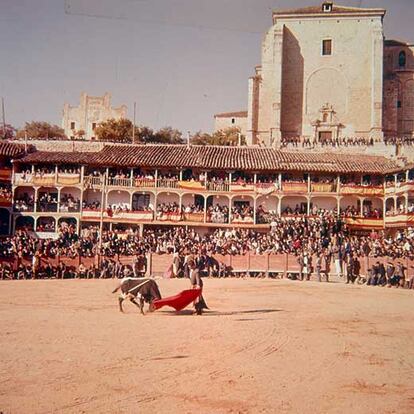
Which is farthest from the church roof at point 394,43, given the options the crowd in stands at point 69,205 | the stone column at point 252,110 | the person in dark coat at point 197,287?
the person in dark coat at point 197,287

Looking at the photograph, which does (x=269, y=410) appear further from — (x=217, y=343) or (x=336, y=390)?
(x=217, y=343)

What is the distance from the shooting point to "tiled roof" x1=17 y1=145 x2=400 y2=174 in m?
44.9

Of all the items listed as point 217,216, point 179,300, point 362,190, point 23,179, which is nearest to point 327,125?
point 362,190

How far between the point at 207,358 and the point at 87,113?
71.8m

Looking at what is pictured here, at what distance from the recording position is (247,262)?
111 feet

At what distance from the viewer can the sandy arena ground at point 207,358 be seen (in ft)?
29.7

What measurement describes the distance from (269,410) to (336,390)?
66.8 inches

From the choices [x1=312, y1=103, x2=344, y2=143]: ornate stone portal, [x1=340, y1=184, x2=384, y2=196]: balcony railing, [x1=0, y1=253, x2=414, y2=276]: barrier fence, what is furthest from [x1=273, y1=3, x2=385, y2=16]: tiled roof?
[x1=0, y1=253, x2=414, y2=276]: barrier fence

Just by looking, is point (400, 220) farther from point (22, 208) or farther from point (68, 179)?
point (22, 208)

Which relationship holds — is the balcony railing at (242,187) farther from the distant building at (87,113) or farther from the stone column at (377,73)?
the distant building at (87,113)

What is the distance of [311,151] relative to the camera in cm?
5169

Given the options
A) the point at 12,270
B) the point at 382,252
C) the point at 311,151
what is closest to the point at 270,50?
the point at 311,151

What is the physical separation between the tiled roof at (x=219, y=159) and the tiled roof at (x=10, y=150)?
1.01 metres

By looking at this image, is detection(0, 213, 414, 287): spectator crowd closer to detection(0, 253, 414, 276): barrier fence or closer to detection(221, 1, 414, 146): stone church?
detection(0, 253, 414, 276): barrier fence
